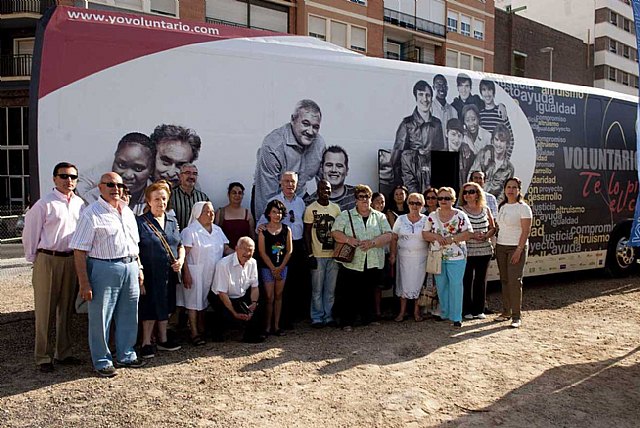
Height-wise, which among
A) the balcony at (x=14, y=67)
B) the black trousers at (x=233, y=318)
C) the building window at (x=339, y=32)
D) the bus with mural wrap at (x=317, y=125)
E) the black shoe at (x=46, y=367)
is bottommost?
the black shoe at (x=46, y=367)

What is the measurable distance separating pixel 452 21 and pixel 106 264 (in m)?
36.0

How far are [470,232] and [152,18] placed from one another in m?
4.34

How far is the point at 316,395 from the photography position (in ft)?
14.1

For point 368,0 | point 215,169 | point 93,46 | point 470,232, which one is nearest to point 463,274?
point 470,232

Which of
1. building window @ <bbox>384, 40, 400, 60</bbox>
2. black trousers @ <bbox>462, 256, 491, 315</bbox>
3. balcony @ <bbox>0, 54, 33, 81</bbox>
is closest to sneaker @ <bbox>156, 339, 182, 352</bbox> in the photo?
black trousers @ <bbox>462, 256, 491, 315</bbox>

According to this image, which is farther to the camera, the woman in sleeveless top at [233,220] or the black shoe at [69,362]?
the woman in sleeveless top at [233,220]

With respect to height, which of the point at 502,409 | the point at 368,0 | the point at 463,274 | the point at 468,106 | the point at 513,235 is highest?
the point at 368,0

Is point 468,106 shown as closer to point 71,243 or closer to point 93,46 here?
point 93,46

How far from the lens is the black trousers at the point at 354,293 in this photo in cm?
623

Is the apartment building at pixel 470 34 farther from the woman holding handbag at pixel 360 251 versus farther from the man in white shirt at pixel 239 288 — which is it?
the man in white shirt at pixel 239 288

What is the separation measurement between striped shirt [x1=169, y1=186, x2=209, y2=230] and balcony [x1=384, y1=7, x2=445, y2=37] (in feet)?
95.1

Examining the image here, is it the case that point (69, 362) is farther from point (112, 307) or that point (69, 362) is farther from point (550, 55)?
point (550, 55)

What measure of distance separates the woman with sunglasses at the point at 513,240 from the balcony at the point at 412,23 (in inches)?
1100

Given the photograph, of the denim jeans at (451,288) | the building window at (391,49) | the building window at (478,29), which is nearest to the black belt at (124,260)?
the denim jeans at (451,288)
